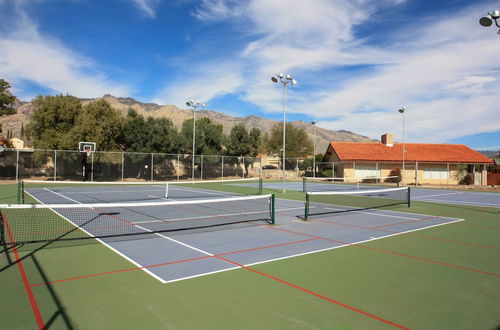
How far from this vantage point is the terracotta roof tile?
4381 centimetres

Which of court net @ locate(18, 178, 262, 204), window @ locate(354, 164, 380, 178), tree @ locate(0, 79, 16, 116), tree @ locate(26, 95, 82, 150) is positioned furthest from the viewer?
window @ locate(354, 164, 380, 178)

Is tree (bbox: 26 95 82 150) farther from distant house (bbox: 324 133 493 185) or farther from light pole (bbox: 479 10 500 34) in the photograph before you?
light pole (bbox: 479 10 500 34)

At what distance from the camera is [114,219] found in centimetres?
1231

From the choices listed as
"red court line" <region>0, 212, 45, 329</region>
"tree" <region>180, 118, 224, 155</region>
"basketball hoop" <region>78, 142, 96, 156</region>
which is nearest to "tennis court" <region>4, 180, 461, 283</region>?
"red court line" <region>0, 212, 45, 329</region>

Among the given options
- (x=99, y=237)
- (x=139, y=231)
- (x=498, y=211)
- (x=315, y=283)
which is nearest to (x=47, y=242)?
(x=99, y=237)

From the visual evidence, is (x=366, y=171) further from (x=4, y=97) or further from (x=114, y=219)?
(x=4, y=97)

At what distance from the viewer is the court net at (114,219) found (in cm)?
954

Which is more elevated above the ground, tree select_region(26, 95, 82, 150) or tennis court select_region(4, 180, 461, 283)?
tree select_region(26, 95, 82, 150)

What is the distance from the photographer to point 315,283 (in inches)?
239

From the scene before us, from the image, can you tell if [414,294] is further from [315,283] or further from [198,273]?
[198,273]

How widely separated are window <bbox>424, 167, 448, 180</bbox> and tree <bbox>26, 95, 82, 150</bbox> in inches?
1610

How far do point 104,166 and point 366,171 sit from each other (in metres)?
30.9

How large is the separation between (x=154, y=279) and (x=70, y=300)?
1.39 meters

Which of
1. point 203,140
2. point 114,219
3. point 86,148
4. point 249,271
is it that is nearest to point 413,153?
point 203,140
